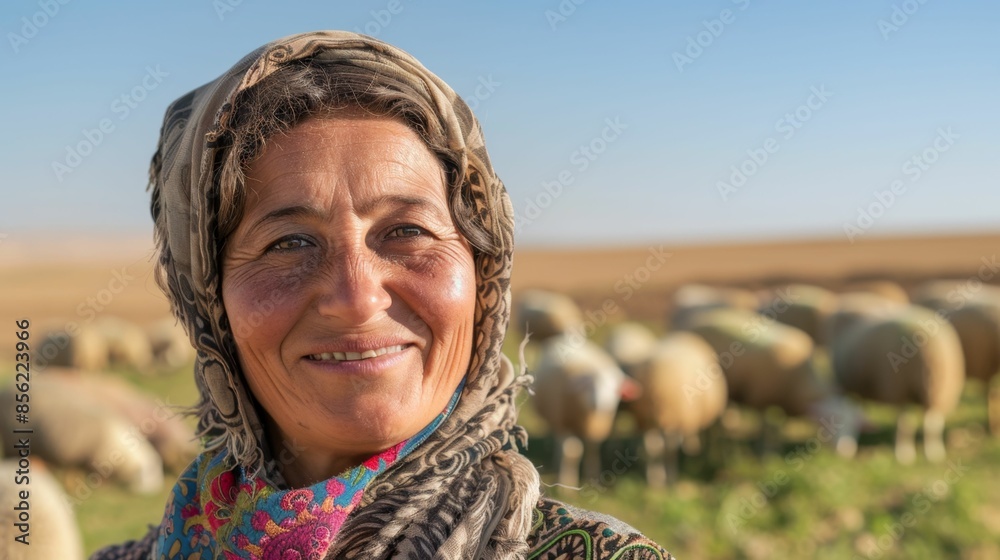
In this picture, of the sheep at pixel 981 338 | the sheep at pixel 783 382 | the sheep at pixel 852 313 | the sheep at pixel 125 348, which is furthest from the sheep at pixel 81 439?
the sheep at pixel 981 338

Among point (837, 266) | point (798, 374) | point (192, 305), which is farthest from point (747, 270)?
point (192, 305)

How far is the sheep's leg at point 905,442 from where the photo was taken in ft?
33.3

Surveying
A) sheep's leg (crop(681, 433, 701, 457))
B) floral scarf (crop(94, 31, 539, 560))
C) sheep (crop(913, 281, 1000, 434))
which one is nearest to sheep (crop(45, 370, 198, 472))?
sheep's leg (crop(681, 433, 701, 457))

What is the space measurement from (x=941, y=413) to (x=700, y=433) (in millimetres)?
3035

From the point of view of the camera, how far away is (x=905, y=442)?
10.4m

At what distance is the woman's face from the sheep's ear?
8203 mm

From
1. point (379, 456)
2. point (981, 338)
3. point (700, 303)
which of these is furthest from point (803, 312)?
point (379, 456)

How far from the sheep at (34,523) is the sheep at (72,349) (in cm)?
1490

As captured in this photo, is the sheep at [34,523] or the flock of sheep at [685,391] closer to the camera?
the sheep at [34,523]

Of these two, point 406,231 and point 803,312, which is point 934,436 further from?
point 406,231

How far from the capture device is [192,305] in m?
1.70

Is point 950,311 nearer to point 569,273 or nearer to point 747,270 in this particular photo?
point 747,270

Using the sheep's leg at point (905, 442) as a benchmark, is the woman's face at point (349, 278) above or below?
above

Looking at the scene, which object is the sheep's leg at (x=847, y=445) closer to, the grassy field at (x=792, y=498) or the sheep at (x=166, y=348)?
the grassy field at (x=792, y=498)
